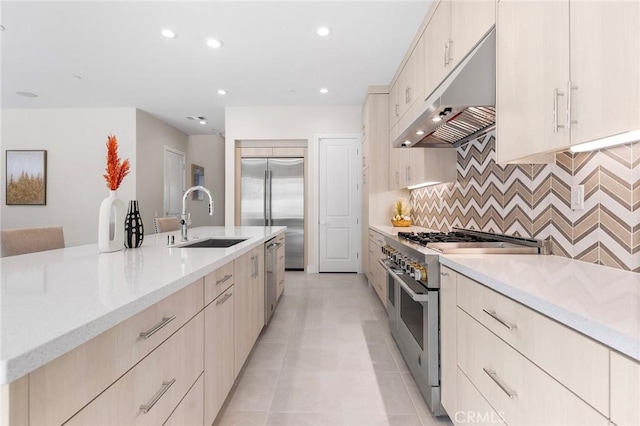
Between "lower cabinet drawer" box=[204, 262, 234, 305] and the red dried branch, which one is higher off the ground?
the red dried branch

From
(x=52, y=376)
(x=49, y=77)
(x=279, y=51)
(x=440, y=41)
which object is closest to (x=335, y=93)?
(x=279, y=51)

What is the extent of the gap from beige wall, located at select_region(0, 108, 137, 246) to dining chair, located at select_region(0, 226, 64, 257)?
3.74m

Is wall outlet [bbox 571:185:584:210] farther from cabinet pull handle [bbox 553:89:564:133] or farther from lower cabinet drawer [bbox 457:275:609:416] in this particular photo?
lower cabinet drawer [bbox 457:275:609:416]

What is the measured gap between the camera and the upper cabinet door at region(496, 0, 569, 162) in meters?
1.11

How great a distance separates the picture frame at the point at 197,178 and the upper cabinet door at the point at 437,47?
6.16m

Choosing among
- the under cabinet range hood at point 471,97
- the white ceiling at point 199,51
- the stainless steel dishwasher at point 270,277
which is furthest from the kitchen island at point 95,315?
the white ceiling at point 199,51

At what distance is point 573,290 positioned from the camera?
3.13 feet

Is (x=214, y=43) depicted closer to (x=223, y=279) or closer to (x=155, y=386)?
(x=223, y=279)

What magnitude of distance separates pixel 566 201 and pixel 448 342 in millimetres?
905

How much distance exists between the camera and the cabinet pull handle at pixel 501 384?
101cm

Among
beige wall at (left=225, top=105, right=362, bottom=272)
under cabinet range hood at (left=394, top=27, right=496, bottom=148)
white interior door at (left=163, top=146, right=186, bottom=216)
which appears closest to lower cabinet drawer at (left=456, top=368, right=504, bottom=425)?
under cabinet range hood at (left=394, top=27, right=496, bottom=148)

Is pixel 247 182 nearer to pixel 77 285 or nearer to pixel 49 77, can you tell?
pixel 49 77

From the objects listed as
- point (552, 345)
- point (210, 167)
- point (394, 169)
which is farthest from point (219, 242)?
point (210, 167)

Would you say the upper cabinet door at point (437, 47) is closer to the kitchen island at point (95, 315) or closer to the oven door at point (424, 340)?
the oven door at point (424, 340)
